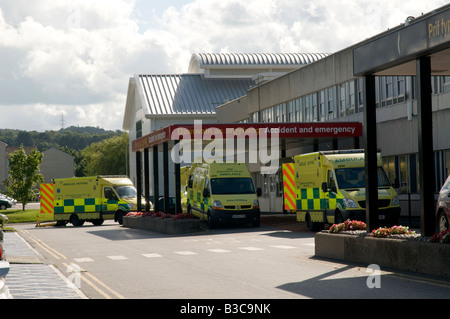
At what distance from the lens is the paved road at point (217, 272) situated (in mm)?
11391

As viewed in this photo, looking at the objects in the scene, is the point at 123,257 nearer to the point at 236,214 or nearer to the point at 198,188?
the point at 236,214

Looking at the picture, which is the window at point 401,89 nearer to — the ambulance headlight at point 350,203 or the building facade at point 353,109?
the building facade at point 353,109

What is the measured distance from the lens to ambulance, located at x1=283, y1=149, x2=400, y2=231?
81.6 feet

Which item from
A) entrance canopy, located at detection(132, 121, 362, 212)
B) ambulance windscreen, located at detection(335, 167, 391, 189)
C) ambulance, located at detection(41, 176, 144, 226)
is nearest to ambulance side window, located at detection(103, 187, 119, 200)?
ambulance, located at detection(41, 176, 144, 226)

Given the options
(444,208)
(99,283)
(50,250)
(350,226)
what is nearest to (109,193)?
(50,250)

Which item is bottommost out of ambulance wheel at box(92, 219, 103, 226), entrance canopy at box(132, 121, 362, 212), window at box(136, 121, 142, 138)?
ambulance wheel at box(92, 219, 103, 226)

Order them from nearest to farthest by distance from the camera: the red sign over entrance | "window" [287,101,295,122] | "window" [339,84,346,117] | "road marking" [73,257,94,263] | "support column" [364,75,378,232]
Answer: "support column" [364,75,378,232]
"road marking" [73,257,94,263]
the red sign over entrance
"window" [339,84,346,117]
"window" [287,101,295,122]

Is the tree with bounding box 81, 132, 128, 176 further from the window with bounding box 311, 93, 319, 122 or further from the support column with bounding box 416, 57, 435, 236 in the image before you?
the support column with bounding box 416, 57, 435, 236

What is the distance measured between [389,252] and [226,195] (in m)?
17.1

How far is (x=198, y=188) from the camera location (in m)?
33.6

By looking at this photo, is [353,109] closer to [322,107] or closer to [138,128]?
[322,107]

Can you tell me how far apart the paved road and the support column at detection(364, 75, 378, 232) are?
4.14 ft

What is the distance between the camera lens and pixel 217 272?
48.4 feet
